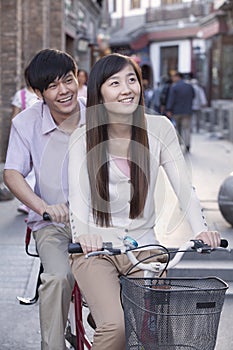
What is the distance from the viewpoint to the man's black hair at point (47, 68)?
353 centimetres

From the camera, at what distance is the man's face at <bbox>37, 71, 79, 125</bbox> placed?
11.6 ft

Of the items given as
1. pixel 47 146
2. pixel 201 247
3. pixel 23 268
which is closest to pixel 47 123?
pixel 47 146

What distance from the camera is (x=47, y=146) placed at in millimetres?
3590

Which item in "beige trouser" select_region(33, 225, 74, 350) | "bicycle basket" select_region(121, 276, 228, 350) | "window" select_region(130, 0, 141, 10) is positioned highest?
"window" select_region(130, 0, 141, 10)

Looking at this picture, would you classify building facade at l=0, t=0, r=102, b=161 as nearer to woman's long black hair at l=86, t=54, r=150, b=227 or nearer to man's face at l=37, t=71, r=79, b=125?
man's face at l=37, t=71, r=79, b=125

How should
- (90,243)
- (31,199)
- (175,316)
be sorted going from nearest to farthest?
1. (175,316)
2. (90,243)
3. (31,199)

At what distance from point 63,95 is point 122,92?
0.52 m

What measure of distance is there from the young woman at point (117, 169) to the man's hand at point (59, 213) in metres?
0.10

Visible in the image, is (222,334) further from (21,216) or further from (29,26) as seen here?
(29,26)

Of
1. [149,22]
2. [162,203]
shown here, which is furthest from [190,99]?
[149,22]

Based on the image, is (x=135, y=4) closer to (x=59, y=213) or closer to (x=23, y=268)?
(x=23, y=268)

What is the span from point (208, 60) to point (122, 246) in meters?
27.5

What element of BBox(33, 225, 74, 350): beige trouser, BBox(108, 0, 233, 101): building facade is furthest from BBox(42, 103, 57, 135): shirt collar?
BBox(108, 0, 233, 101): building facade

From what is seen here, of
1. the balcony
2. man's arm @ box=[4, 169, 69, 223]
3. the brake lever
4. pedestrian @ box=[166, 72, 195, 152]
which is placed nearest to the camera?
the brake lever
